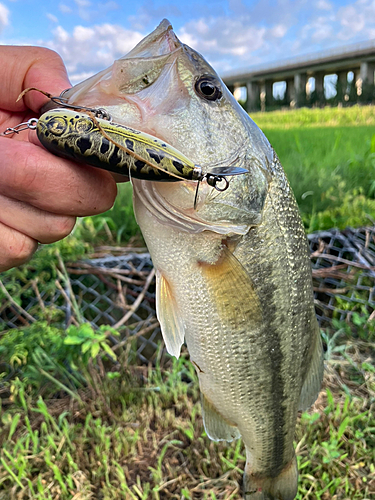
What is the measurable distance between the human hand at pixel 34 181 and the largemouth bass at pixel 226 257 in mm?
134

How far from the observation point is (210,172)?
32.3 inches

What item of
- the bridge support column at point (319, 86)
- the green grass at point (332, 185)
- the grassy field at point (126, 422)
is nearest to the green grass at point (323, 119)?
the green grass at point (332, 185)

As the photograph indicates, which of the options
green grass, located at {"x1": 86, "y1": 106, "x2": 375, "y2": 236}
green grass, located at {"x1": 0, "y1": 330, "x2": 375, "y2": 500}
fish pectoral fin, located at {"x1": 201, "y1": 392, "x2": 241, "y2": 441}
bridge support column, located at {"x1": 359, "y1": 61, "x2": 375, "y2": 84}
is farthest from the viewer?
bridge support column, located at {"x1": 359, "y1": 61, "x2": 375, "y2": 84}

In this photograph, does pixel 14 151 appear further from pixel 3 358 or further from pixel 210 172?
pixel 3 358

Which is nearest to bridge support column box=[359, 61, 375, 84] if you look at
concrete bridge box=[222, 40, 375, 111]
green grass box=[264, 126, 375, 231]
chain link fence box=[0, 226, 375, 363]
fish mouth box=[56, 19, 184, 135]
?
concrete bridge box=[222, 40, 375, 111]

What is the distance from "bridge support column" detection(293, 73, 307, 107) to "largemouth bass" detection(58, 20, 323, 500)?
20.8 metres

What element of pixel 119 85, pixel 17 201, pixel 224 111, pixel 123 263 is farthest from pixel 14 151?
pixel 123 263

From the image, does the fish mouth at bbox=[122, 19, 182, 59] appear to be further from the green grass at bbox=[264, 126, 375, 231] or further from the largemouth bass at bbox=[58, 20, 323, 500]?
the green grass at bbox=[264, 126, 375, 231]

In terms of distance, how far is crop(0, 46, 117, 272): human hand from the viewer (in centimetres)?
81

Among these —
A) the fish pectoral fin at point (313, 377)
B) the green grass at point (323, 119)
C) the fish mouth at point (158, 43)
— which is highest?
the green grass at point (323, 119)

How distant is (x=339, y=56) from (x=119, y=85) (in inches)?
878

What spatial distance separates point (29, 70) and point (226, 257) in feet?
2.80

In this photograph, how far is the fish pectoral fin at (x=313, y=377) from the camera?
131 centimetres

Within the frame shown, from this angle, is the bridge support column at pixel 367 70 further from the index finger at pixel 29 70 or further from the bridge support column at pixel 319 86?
the index finger at pixel 29 70
